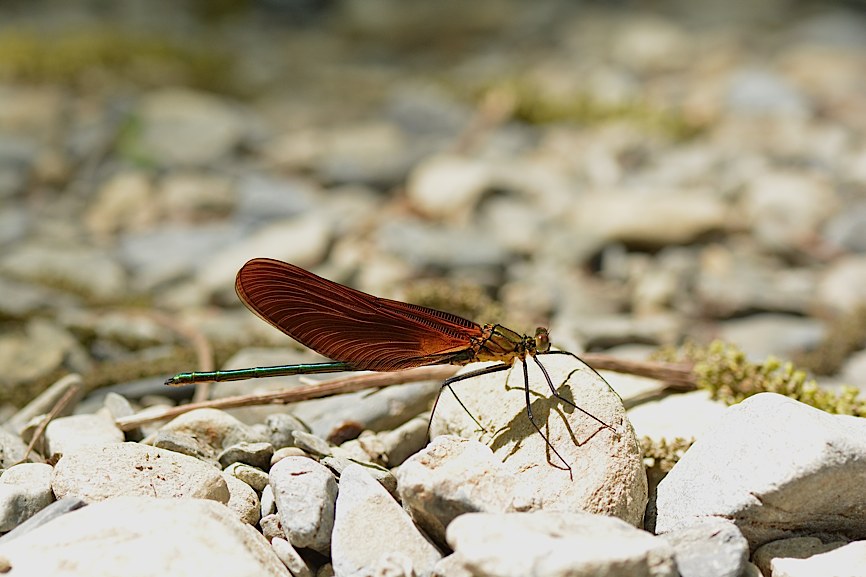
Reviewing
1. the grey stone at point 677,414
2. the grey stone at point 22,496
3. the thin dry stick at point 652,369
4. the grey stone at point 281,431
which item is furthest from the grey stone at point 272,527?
the thin dry stick at point 652,369

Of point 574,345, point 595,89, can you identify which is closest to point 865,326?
point 574,345

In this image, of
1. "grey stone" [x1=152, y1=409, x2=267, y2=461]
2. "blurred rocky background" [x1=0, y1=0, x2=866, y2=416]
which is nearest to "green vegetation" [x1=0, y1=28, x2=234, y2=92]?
"blurred rocky background" [x1=0, y1=0, x2=866, y2=416]

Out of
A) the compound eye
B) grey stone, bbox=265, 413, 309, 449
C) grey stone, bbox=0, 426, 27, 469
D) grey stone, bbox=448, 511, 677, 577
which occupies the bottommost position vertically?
grey stone, bbox=0, 426, 27, 469

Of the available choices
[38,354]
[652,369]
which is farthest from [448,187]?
[652,369]

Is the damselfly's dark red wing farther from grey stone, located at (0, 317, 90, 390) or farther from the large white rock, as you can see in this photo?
grey stone, located at (0, 317, 90, 390)

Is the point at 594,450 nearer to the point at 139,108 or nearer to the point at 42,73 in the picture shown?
the point at 139,108

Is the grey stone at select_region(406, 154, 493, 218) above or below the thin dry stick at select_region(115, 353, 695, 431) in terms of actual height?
below

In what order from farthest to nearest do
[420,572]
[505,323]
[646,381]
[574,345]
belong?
[505,323] < [574,345] < [646,381] < [420,572]

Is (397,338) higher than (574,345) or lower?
higher
